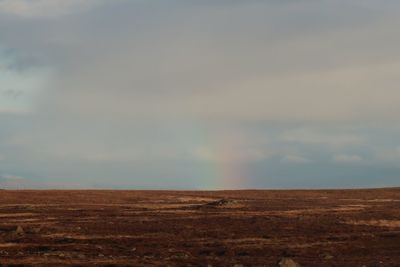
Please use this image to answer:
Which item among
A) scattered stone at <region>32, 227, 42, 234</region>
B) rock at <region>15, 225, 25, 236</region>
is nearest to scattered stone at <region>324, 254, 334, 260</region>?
rock at <region>15, 225, 25, 236</region>

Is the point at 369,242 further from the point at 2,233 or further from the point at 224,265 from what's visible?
the point at 2,233

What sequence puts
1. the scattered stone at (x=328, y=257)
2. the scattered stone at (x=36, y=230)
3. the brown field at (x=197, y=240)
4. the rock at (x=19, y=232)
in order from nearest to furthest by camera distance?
the brown field at (x=197, y=240)
the scattered stone at (x=328, y=257)
the rock at (x=19, y=232)
the scattered stone at (x=36, y=230)

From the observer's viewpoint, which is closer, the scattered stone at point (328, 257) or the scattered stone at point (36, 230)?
the scattered stone at point (328, 257)

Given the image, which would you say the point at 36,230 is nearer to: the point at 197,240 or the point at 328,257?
the point at 197,240

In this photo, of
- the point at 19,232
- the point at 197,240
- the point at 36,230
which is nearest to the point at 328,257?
the point at 197,240

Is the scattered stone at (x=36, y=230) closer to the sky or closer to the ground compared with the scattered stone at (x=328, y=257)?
closer to the sky

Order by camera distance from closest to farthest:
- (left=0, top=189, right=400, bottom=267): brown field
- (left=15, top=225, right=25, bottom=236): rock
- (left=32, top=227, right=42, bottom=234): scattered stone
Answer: (left=0, top=189, right=400, bottom=267): brown field, (left=15, top=225, right=25, bottom=236): rock, (left=32, top=227, right=42, bottom=234): scattered stone

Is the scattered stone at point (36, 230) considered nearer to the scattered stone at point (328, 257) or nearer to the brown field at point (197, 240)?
the brown field at point (197, 240)

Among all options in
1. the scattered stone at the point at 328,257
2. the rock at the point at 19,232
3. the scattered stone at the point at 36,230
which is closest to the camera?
the scattered stone at the point at 328,257

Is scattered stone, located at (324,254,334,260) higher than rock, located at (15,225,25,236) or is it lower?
lower

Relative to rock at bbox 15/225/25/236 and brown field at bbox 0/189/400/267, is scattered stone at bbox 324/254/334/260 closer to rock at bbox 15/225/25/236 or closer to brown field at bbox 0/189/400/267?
brown field at bbox 0/189/400/267

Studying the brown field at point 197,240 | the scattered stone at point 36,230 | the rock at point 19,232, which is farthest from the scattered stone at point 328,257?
the scattered stone at point 36,230

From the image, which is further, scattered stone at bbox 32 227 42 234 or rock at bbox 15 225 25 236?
A: scattered stone at bbox 32 227 42 234

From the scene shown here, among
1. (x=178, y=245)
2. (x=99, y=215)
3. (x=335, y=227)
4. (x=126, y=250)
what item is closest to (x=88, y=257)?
(x=126, y=250)
